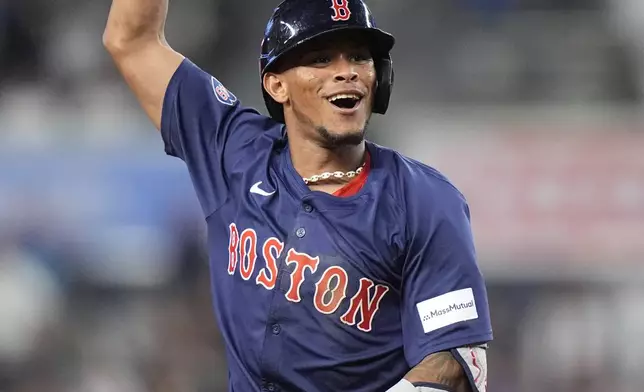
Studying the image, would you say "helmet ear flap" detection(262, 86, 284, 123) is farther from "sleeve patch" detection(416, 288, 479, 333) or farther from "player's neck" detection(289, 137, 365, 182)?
"sleeve patch" detection(416, 288, 479, 333)

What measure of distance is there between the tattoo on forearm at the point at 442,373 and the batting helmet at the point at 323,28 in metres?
0.76

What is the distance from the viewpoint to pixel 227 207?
3.22 meters

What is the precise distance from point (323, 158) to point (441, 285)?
1.76ft

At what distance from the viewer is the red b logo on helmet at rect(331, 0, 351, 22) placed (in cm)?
304

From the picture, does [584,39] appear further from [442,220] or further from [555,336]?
[442,220]

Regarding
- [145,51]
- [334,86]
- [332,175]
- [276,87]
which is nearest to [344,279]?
[332,175]

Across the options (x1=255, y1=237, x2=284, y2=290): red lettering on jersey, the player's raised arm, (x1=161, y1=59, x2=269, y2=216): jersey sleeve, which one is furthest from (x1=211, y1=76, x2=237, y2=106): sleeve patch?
(x1=255, y1=237, x2=284, y2=290): red lettering on jersey

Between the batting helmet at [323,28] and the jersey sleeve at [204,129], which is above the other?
the batting helmet at [323,28]

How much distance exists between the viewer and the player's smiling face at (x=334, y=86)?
3.04m

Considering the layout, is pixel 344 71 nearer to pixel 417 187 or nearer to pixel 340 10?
pixel 340 10

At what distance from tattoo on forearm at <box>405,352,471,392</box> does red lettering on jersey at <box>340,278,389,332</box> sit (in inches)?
8.1

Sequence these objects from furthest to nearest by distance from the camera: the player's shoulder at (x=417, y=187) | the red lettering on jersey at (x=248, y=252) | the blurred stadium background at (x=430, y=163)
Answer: the blurred stadium background at (x=430, y=163)
the red lettering on jersey at (x=248, y=252)
the player's shoulder at (x=417, y=187)

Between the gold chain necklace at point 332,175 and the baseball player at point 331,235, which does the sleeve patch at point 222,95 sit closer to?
the baseball player at point 331,235

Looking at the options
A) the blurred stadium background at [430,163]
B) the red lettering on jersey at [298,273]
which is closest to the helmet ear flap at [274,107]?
the red lettering on jersey at [298,273]
